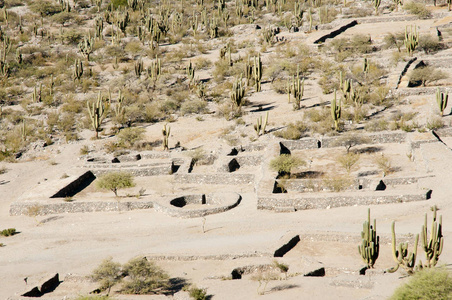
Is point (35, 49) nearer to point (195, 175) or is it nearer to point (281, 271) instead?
point (195, 175)

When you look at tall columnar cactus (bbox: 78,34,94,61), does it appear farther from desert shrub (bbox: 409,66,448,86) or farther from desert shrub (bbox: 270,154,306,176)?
desert shrub (bbox: 270,154,306,176)

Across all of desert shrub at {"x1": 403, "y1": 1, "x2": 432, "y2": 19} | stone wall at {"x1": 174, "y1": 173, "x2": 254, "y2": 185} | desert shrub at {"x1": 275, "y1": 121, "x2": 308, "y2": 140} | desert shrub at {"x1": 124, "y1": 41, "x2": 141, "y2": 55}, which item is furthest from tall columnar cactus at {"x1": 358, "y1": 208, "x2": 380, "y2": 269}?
desert shrub at {"x1": 403, "y1": 1, "x2": 432, "y2": 19}

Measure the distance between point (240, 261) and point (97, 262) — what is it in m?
5.29

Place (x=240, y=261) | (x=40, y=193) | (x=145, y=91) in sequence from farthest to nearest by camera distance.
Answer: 1. (x=145, y=91)
2. (x=40, y=193)
3. (x=240, y=261)

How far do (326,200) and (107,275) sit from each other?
10.1 meters

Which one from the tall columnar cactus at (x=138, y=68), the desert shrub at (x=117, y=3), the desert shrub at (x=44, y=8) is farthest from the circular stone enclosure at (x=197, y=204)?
the desert shrub at (x=44, y=8)

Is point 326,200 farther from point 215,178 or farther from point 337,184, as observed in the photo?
point 215,178

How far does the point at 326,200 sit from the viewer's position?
2416 cm

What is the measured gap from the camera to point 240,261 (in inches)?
763

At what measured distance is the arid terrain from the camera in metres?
20.0

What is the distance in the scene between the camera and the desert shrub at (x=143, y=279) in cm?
1762

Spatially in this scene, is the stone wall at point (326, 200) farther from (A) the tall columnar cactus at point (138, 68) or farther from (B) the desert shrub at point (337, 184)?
(A) the tall columnar cactus at point (138, 68)

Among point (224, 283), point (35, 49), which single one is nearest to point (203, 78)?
point (35, 49)

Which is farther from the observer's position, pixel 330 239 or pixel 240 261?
pixel 330 239
